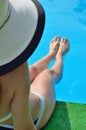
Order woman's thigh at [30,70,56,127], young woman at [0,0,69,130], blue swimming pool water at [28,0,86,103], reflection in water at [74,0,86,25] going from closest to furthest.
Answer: young woman at [0,0,69,130]
woman's thigh at [30,70,56,127]
blue swimming pool water at [28,0,86,103]
reflection in water at [74,0,86,25]

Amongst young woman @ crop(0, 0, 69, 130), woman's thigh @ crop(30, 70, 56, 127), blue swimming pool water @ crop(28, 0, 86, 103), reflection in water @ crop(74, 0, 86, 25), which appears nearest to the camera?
young woman @ crop(0, 0, 69, 130)

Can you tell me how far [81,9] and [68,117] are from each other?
1.66m

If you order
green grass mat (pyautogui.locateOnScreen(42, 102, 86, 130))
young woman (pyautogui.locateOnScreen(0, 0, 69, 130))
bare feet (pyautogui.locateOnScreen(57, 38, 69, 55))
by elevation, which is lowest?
green grass mat (pyautogui.locateOnScreen(42, 102, 86, 130))

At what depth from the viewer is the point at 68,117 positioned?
2086mm

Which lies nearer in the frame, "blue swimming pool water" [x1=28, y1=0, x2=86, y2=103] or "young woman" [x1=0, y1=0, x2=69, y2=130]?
"young woman" [x1=0, y1=0, x2=69, y2=130]

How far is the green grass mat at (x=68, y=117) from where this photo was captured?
201cm

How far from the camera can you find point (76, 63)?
9.16ft

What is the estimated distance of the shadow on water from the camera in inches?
79.2

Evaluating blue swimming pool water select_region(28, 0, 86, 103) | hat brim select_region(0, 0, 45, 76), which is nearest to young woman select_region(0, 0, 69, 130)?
hat brim select_region(0, 0, 45, 76)

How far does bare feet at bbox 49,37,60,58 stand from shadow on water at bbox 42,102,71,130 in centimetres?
52

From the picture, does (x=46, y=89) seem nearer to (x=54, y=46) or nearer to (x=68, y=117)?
(x=68, y=117)

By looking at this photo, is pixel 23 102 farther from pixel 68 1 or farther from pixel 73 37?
pixel 68 1

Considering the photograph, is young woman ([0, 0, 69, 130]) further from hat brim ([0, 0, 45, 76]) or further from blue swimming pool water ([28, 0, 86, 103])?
blue swimming pool water ([28, 0, 86, 103])

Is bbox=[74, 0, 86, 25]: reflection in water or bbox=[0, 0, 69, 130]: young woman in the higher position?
bbox=[0, 0, 69, 130]: young woman
